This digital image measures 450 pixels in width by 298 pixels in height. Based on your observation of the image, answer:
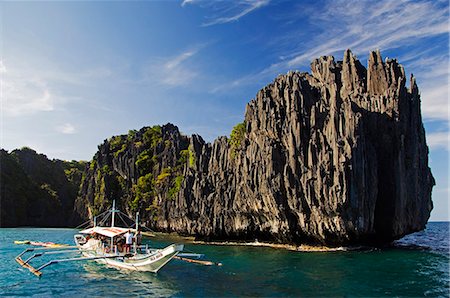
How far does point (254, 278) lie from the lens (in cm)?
3184

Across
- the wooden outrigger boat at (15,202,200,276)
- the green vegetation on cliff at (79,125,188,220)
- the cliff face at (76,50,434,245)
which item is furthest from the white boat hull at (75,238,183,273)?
the green vegetation on cliff at (79,125,188,220)

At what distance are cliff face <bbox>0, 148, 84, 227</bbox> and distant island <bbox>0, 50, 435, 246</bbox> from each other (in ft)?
199

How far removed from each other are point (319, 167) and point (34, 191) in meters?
108

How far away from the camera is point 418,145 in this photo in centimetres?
5697

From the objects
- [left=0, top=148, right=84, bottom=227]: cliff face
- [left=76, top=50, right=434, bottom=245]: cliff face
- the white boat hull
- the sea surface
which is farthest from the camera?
[left=0, top=148, right=84, bottom=227]: cliff face

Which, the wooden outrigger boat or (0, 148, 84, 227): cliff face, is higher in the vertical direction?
(0, 148, 84, 227): cliff face

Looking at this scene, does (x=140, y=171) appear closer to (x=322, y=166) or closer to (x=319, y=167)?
(x=319, y=167)

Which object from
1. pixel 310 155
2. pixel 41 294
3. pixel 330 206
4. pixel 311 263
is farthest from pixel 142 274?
pixel 310 155

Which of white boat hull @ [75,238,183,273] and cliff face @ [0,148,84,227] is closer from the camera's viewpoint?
white boat hull @ [75,238,183,273]

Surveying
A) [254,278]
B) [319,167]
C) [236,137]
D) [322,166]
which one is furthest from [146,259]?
[236,137]

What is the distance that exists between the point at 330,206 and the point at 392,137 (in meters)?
17.3

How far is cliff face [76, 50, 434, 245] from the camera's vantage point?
49.5 metres

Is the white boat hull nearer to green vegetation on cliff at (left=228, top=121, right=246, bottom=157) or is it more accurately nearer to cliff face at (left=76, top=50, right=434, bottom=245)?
cliff face at (left=76, top=50, right=434, bottom=245)

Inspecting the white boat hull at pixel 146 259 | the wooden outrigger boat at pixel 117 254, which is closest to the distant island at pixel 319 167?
the wooden outrigger boat at pixel 117 254
